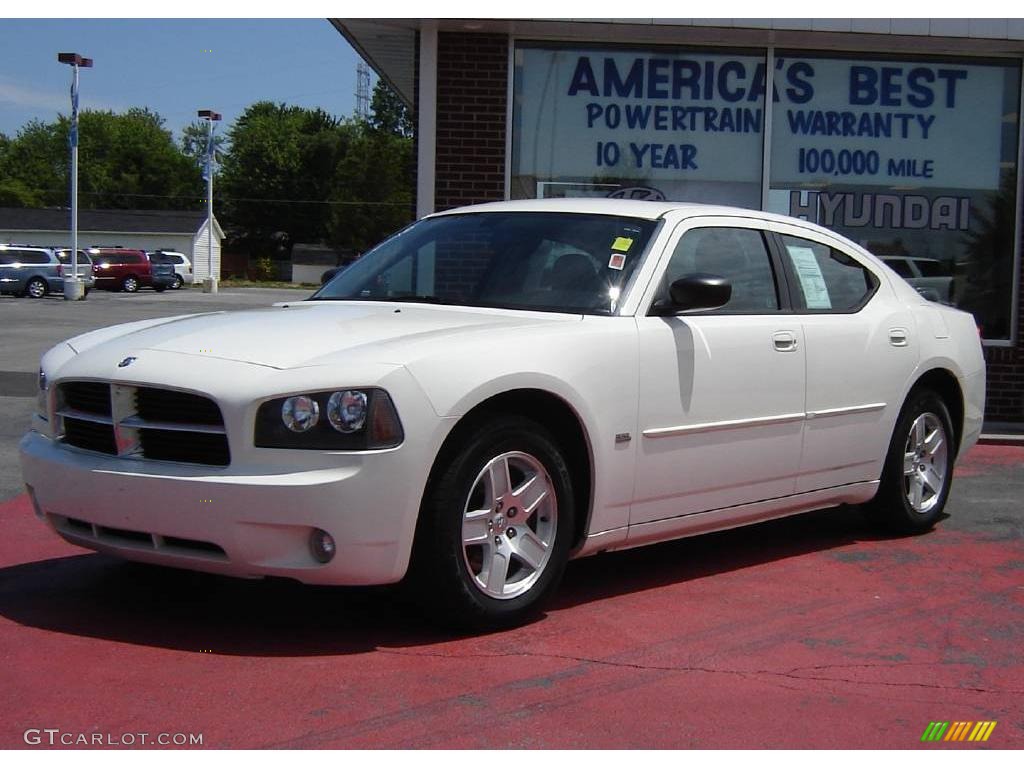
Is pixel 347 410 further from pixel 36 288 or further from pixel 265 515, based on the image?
pixel 36 288

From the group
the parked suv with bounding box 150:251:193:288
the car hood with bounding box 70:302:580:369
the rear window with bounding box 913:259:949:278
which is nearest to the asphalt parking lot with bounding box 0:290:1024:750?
the car hood with bounding box 70:302:580:369

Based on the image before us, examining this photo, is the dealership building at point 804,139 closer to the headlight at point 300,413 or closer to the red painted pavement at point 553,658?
the red painted pavement at point 553,658

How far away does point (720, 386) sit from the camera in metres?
5.41

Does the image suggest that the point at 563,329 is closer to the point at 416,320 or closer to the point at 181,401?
the point at 416,320

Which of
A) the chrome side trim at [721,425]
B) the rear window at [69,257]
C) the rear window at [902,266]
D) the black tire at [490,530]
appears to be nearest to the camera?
the black tire at [490,530]

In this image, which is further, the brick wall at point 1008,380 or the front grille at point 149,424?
the brick wall at point 1008,380

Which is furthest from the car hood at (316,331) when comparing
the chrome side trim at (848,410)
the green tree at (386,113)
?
the green tree at (386,113)

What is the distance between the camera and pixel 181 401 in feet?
14.4

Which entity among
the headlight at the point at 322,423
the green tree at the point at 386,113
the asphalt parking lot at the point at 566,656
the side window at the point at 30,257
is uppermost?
the green tree at the point at 386,113

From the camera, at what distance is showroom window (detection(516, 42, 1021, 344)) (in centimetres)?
1145

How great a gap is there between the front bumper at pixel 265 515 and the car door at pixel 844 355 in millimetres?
2380

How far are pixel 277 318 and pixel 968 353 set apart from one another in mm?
3900

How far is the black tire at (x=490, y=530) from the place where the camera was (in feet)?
14.4

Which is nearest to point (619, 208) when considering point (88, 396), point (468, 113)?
A: point (88, 396)
